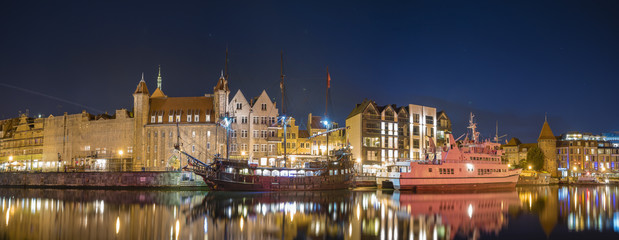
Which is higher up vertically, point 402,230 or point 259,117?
point 259,117

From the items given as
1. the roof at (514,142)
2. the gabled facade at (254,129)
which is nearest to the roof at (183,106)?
the gabled facade at (254,129)

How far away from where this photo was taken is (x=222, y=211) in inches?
1358

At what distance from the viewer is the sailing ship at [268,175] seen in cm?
5547

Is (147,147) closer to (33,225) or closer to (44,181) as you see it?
(44,181)

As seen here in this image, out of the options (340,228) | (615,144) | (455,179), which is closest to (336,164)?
(455,179)

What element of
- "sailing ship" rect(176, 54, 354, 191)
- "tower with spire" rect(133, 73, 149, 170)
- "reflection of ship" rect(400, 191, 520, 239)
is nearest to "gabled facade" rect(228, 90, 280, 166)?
"sailing ship" rect(176, 54, 354, 191)

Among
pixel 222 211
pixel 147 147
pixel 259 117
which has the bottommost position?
pixel 222 211

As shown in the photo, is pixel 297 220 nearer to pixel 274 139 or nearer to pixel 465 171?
pixel 465 171

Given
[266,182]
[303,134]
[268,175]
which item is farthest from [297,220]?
[303,134]

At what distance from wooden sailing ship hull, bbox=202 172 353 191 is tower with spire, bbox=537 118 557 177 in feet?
211

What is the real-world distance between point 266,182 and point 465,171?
91.5 feet

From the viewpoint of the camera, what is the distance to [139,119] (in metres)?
73.8

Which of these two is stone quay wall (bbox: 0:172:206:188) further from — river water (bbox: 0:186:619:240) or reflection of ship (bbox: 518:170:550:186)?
reflection of ship (bbox: 518:170:550:186)

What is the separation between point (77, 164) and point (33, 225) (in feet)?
183
